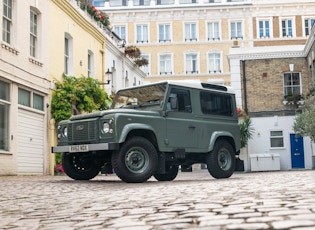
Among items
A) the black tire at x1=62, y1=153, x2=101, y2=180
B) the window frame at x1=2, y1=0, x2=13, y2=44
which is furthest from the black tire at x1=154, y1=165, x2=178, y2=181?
the window frame at x1=2, y1=0, x2=13, y2=44

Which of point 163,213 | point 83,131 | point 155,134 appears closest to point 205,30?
point 155,134

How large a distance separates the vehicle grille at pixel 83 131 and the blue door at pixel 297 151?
1789 cm

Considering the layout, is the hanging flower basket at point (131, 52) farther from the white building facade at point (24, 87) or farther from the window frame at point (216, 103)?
the window frame at point (216, 103)

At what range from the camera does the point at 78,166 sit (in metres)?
11.3

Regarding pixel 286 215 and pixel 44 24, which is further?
pixel 44 24

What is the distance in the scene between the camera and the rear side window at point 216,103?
1162cm

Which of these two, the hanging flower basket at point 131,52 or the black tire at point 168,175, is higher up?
the hanging flower basket at point 131,52

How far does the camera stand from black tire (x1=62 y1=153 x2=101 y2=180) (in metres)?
11.2

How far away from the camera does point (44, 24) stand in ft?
58.1

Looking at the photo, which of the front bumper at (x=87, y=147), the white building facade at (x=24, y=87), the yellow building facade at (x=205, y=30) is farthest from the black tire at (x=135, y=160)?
the yellow building facade at (x=205, y=30)

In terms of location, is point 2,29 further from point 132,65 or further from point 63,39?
point 132,65

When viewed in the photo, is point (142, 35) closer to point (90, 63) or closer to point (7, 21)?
point (90, 63)

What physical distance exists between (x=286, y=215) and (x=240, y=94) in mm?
22862

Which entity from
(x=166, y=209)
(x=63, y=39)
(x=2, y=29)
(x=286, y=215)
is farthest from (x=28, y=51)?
(x=286, y=215)
